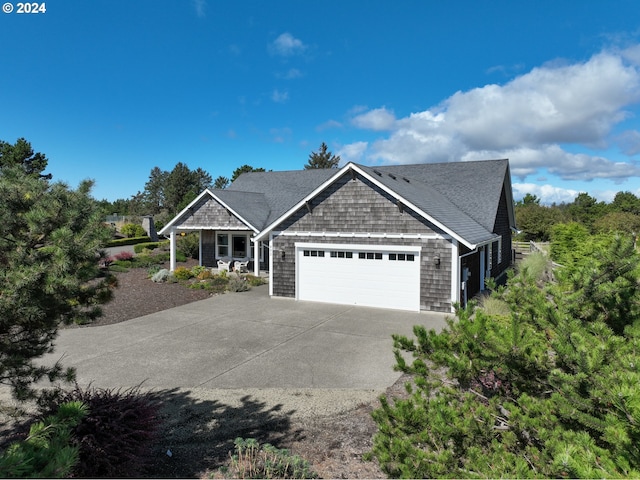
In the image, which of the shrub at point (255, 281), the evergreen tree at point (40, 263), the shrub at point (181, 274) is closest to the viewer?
the evergreen tree at point (40, 263)

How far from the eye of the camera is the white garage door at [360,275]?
13008 millimetres

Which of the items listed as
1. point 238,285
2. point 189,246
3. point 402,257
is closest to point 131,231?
point 189,246

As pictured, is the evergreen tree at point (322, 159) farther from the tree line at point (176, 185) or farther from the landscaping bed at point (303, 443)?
the landscaping bed at point (303, 443)

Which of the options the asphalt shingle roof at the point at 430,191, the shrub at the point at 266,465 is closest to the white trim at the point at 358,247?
the asphalt shingle roof at the point at 430,191

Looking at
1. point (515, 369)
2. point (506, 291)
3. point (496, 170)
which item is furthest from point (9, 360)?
point (496, 170)

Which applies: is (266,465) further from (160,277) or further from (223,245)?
(223,245)

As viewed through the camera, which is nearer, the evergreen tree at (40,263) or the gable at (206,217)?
the evergreen tree at (40,263)

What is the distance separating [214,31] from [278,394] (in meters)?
13.0

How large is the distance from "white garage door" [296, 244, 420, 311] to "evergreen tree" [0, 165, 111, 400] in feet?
34.4

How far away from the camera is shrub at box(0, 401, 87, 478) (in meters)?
2.00

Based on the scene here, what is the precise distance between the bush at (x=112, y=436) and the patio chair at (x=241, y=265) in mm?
15558

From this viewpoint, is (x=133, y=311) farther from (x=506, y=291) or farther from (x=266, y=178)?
(x=266, y=178)

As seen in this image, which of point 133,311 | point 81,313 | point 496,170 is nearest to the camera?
point 81,313

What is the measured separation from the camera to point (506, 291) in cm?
387
